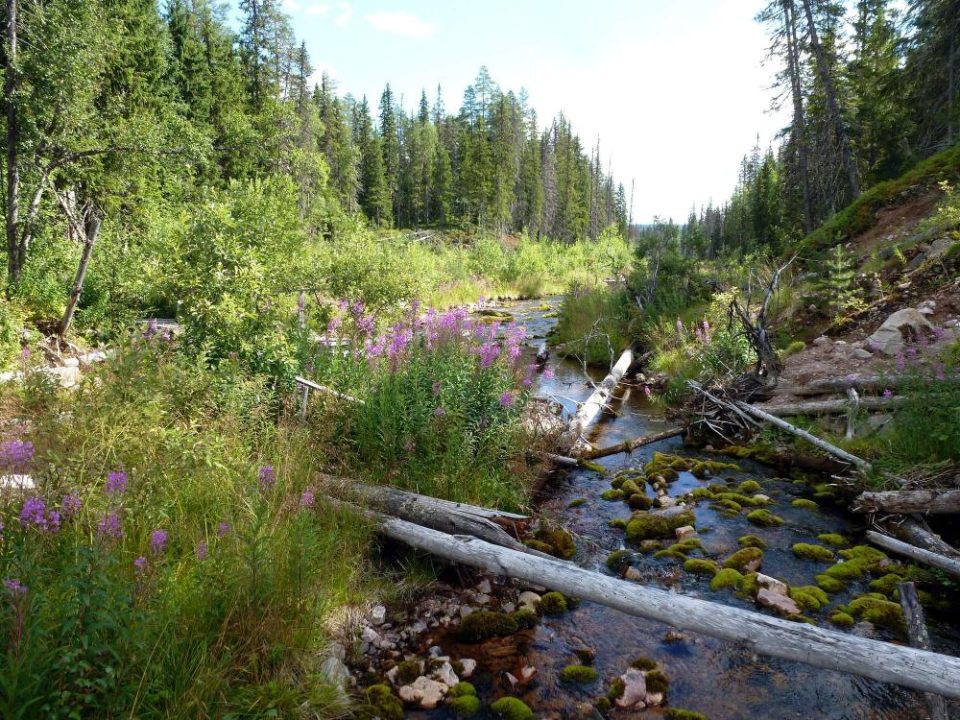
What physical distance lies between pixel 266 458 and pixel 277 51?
107 feet

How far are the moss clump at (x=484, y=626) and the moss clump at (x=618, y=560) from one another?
1185 mm

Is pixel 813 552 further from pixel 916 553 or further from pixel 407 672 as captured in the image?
pixel 407 672

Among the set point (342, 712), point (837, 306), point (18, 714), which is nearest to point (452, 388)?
point (342, 712)

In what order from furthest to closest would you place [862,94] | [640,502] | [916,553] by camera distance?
[862,94] → [640,502] → [916,553]

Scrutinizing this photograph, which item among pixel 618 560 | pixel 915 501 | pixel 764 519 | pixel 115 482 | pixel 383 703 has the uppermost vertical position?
pixel 115 482

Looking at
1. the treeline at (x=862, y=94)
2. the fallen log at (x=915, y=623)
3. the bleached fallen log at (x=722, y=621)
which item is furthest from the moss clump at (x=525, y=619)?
the treeline at (x=862, y=94)

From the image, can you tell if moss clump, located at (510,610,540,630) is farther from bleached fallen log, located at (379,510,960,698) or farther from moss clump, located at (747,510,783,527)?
moss clump, located at (747,510,783,527)

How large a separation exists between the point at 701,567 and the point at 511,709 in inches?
87.5

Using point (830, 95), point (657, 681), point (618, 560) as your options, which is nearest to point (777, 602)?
point (618, 560)

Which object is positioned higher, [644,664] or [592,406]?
[592,406]

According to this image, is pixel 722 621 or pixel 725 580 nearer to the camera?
pixel 722 621

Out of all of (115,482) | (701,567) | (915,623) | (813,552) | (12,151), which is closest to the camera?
(115,482)

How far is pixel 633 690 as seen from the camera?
128 inches

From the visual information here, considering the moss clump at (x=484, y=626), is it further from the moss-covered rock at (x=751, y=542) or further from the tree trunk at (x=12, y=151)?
the tree trunk at (x=12, y=151)
